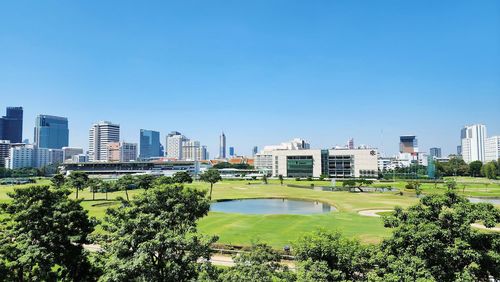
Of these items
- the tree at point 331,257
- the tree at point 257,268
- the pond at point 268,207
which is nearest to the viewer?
the tree at point 257,268

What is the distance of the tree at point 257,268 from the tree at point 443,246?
14.5 ft

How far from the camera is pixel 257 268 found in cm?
1525

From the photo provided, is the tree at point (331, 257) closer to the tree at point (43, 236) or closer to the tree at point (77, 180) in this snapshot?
the tree at point (43, 236)

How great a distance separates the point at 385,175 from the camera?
6727 inches

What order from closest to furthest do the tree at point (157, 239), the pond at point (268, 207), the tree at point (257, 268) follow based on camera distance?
the tree at point (257, 268) < the tree at point (157, 239) < the pond at point (268, 207)

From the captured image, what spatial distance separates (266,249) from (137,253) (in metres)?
6.07

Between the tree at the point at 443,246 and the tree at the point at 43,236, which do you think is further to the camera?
the tree at the point at 43,236

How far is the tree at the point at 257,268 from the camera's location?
1483 cm

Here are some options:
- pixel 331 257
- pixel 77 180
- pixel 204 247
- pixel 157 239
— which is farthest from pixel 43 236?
pixel 77 180

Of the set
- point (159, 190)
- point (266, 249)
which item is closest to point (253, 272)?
point (266, 249)

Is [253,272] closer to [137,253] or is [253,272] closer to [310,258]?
[310,258]

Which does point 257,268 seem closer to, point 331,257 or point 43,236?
point 331,257

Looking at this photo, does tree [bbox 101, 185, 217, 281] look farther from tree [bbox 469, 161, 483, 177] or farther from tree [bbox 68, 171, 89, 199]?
tree [bbox 469, 161, 483, 177]

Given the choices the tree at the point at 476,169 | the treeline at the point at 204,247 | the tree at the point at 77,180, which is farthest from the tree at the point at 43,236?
the tree at the point at 476,169
